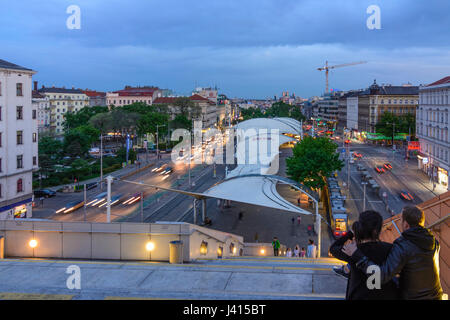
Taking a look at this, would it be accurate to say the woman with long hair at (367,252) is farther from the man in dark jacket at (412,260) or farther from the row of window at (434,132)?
the row of window at (434,132)

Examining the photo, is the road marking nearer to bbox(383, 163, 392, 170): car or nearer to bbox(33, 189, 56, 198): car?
Answer: bbox(33, 189, 56, 198): car

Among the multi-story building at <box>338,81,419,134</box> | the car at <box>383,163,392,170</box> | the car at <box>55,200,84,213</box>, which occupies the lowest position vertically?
the car at <box>55,200,84,213</box>

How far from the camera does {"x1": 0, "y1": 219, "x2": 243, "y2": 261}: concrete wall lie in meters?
15.2

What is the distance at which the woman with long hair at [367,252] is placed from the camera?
5082mm

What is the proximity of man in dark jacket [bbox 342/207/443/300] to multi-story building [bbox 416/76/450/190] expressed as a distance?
147 feet

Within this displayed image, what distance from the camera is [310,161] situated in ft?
136

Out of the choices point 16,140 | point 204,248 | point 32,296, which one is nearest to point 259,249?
point 204,248

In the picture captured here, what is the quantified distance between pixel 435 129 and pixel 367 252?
52.9 meters

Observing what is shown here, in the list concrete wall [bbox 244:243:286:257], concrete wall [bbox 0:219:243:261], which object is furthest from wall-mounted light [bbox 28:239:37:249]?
concrete wall [bbox 244:243:286:257]

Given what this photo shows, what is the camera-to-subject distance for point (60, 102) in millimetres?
119000
